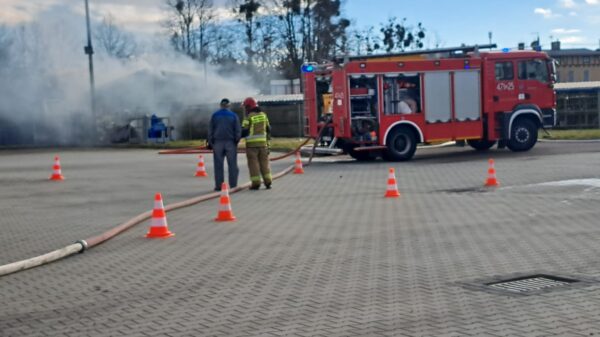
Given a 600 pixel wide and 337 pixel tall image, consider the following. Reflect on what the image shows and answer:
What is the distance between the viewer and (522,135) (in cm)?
2553

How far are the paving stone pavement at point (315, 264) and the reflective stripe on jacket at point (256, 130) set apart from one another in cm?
101

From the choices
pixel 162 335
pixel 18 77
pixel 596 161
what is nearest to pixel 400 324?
pixel 162 335

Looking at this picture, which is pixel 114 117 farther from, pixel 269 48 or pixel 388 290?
pixel 388 290

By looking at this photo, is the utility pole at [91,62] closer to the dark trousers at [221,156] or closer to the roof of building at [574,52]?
the dark trousers at [221,156]

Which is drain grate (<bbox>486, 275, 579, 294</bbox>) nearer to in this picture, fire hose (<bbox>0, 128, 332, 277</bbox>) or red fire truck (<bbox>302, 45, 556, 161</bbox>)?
fire hose (<bbox>0, 128, 332, 277</bbox>)

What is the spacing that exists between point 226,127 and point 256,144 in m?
0.68

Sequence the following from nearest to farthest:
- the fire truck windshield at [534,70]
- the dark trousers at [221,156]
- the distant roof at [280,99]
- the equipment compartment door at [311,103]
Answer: the dark trousers at [221,156], the equipment compartment door at [311,103], the fire truck windshield at [534,70], the distant roof at [280,99]

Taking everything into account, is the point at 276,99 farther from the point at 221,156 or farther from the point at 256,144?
the point at 221,156

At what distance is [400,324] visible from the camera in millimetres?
5898

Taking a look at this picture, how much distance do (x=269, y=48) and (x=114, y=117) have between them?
13547 millimetres

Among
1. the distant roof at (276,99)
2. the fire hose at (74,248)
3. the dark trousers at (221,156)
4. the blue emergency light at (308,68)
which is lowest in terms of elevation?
the fire hose at (74,248)

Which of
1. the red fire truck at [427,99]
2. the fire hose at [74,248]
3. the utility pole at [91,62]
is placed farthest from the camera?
the utility pole at [91,62]

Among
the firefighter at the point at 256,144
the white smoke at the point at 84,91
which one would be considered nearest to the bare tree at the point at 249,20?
the white smoke at the point at 84,91

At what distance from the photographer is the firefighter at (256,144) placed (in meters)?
16.5
